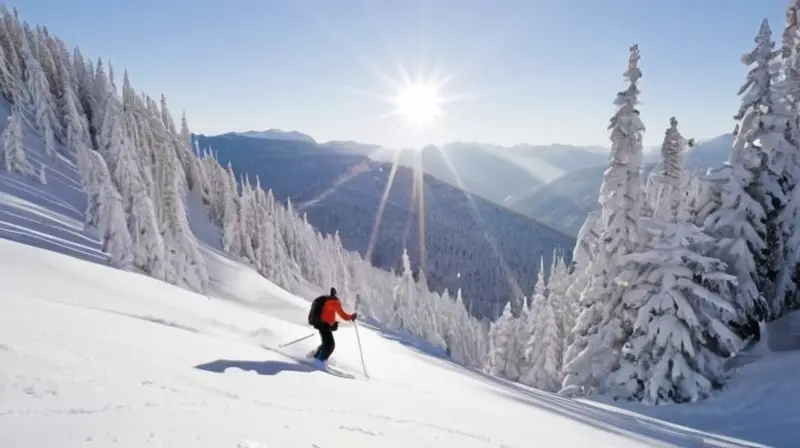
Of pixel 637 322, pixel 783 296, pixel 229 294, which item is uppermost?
pixel 783 296

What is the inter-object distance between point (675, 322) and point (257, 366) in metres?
16.6

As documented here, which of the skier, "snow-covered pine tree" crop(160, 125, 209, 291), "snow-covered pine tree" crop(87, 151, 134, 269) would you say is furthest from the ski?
"snow-covered pine tree" crop(160, 125, 209, 291)

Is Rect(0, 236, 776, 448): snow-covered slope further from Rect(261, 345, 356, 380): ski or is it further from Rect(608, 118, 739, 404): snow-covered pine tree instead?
Rect(608, 118, 739, 404): snow-covered pine tree

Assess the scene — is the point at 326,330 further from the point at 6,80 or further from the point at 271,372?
the point at 6,80

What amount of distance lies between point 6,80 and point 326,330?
181 feet

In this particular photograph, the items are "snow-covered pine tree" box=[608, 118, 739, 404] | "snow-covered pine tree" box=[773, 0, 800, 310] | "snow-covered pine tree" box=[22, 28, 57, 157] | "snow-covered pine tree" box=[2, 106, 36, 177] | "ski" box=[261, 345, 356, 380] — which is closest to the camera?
"ski" box=[261, 345, 356, 380]

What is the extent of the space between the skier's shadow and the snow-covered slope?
0.04 m

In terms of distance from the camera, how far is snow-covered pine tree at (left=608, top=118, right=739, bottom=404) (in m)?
19.3

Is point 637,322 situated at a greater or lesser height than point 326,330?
greater

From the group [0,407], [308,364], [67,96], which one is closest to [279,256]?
[67,96]

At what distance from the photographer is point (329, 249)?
3792 inches

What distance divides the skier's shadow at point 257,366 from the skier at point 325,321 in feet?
2.14

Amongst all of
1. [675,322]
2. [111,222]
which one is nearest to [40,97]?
[111,222]

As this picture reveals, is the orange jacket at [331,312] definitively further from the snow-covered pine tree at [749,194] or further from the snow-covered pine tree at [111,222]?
the snow-covered pine tree at [111,222]
